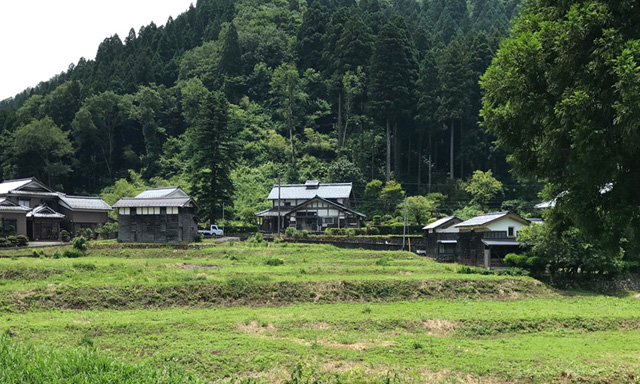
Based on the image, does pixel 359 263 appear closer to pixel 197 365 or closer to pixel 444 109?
pixel 197 365

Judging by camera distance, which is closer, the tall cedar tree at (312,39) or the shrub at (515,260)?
the shrub at (515,260)

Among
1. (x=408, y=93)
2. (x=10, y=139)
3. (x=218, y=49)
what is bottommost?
(x=10, y=139)

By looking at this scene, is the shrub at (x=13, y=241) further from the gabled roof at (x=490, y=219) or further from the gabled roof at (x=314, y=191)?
the gabled roof at (x=490, y=219)

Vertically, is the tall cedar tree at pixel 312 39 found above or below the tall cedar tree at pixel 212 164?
above

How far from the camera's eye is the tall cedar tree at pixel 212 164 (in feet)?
185

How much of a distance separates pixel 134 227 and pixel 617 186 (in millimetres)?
44864

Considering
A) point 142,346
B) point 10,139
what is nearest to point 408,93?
point 10,139

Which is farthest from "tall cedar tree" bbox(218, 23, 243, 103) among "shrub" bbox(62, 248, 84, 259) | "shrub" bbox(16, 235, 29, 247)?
"shrub" bbox(62, 248, 84, 259)

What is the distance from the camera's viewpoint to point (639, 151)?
34.1 feet

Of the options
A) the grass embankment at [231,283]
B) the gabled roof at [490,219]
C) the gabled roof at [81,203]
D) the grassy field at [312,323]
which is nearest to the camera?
the grassy field at [312,323]

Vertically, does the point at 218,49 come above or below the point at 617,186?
above

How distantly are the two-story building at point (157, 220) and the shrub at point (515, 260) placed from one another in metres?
28.2

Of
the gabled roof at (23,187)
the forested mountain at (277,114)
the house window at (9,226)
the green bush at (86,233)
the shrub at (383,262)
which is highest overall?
the forested mountain at (277,114)

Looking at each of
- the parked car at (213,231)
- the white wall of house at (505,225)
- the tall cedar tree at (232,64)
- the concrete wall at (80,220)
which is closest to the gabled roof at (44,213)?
the concrete wall at (80,220)
